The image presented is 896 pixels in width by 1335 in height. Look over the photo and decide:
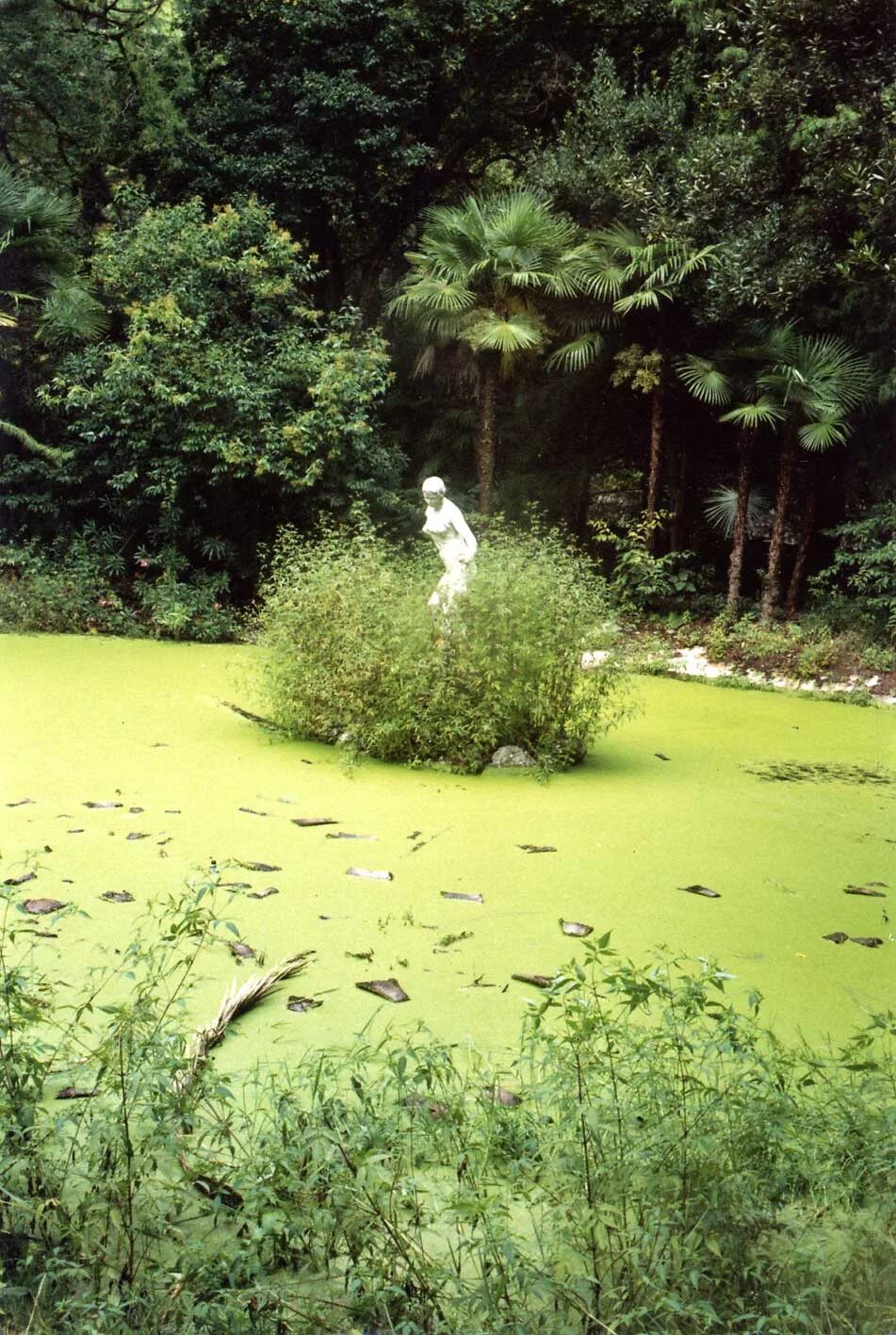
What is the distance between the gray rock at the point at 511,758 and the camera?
5895 mm

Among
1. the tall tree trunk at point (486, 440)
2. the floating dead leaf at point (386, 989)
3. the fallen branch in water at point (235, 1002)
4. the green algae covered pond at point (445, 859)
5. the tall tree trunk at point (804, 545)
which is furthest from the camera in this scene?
the tall tree trunk at point (486, 440)

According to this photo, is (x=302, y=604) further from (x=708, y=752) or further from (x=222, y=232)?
(x=222, y=232)

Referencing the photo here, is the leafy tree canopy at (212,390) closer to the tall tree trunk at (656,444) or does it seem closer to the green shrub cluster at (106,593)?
the green shrub cluster at (106,593)

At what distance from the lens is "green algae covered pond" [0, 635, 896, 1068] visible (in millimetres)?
3047

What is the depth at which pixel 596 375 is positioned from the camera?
1439cm

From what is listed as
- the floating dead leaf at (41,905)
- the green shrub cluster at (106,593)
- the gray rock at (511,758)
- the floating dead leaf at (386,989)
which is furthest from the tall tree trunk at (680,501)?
the floating dead leaf at (386,989)

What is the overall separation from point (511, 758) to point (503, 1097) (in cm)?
359

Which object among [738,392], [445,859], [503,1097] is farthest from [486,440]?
[503,1097]

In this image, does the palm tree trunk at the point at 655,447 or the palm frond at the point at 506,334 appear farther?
the palm tree trunk at the point at 655,447

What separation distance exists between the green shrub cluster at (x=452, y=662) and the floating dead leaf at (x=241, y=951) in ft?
8.37

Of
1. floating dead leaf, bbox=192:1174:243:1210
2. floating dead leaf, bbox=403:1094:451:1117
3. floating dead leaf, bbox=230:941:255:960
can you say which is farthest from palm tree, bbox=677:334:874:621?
floating dead leaf, bbox=192:1174:243:1210

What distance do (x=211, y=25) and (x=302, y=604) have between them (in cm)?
1090

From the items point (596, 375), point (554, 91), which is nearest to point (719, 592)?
point (596, 375)

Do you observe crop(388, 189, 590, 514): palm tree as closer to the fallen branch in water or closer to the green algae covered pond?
the green algae covered pond
